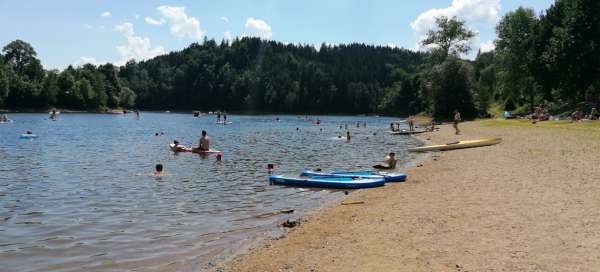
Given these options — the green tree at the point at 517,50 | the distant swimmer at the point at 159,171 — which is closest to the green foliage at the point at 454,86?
the green tree at the point at 517,50

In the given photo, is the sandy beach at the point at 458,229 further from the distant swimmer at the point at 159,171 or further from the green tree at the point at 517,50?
the green tree at the point at 517,50

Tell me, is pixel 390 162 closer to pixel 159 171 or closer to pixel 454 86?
pixel 159 171

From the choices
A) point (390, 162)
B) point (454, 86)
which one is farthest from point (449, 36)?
point (390, 162)

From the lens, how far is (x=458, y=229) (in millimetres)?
12297

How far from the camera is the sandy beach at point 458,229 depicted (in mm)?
9852

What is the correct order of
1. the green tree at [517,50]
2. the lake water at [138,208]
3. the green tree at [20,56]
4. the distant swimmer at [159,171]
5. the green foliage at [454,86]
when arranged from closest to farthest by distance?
the lake water at [138,208]
the distant swimmer at [159,171]
the green tree at [517,50]
the green foliage at [454,86]
the green tree at [20,56]

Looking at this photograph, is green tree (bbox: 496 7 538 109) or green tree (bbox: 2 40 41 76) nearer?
green tree (bbox: 496 7 538 109)

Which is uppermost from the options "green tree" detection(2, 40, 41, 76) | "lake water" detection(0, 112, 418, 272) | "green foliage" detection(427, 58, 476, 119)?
"green tree" detection(2, 40, 41, 76)

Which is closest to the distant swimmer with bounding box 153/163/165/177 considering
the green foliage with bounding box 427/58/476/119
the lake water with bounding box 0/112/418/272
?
the lake water with bounding box 0/112/418/272

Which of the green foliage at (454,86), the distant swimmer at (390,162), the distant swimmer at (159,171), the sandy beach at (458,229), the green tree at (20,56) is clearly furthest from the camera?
the green tree at (20,56)

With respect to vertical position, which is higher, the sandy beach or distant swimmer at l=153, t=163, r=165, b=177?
the sandy beach

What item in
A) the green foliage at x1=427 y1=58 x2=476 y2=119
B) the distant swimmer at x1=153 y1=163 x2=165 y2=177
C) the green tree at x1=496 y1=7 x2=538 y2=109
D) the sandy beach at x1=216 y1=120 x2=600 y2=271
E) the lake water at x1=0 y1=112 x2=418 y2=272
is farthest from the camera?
the green foliage at x1=427 y1=58 x2=476 y2=119

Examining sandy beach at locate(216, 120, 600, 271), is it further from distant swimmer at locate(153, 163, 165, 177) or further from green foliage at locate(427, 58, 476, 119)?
green foliage at locate(427, 58, 476, 119)

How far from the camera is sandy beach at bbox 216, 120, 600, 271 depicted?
32.3 feet
